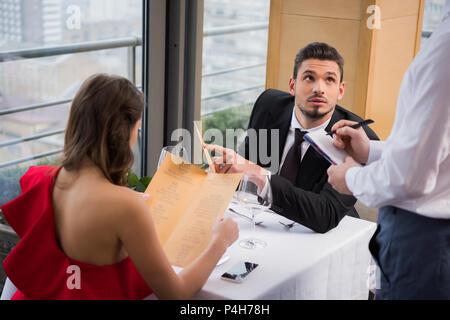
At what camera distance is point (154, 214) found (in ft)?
4.50

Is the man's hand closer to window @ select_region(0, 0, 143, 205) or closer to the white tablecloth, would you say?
the white tablecloth

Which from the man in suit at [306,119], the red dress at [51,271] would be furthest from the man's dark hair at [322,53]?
the red dress at [51,271]

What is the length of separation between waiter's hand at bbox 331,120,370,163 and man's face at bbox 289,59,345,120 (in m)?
0.52

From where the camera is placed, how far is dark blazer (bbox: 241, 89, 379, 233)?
1.61 meters

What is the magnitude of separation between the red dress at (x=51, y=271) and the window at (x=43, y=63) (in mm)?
1168

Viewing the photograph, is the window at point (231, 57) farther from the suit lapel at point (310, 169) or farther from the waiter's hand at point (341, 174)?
the waiter's hand at point (341, 174)

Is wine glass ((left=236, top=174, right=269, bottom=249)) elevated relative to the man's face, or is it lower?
lower

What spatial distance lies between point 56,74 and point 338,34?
4.62ft

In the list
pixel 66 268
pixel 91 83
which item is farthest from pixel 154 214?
pixel 91 83

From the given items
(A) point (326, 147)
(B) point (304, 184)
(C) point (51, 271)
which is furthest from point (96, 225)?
(B) point (304, 184)

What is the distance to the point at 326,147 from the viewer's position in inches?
58.7

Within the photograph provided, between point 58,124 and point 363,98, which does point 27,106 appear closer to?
point 58,124

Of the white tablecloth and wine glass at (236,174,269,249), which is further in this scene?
wine glass at (236,174,269,249)

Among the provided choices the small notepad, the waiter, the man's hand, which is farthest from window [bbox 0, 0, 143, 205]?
the waiter
